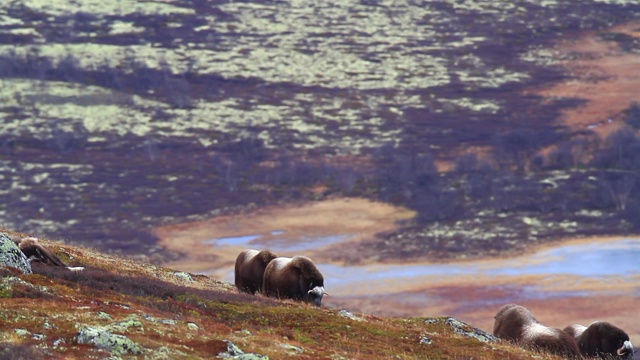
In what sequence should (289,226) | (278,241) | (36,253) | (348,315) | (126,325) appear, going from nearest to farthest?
1. (126,325)
2. (36,253)
3. (348,315)
4. (278,241)
5. (289,226)

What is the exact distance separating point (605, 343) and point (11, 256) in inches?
820

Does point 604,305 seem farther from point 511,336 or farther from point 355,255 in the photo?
point 511,336

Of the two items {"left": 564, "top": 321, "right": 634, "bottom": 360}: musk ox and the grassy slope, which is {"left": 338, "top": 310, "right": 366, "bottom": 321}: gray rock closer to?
the grassy slope

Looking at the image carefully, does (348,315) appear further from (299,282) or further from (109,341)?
(109,341)

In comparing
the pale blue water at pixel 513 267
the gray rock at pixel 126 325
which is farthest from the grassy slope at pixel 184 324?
the pale blue water at pixel 513 267

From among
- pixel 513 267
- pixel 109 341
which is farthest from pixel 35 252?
pixel 513 267

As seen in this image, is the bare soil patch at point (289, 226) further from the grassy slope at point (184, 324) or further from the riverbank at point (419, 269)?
the grassy slope at point (184, 324)

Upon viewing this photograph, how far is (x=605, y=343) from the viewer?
129 ft

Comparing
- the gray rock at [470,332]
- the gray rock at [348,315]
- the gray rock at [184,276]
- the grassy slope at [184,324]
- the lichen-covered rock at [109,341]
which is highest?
the lichen-covered rock at [109,341]

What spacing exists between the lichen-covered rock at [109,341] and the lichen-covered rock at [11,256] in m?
7.42

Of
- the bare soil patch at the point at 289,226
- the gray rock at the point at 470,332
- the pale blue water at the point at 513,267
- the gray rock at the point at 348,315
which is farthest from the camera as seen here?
the bare soil patch at the point at 289,226

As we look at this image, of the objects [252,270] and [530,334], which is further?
[252,270]

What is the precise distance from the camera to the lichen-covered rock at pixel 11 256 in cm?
3106

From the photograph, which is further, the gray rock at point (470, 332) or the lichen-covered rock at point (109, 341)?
the gray rock at point (470, 332)
